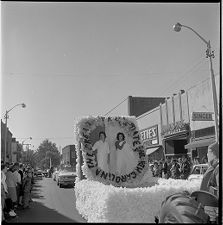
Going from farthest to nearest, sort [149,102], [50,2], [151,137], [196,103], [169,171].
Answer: [149,102] → [151,137] → [196,103] → [169,171] → [50,2]

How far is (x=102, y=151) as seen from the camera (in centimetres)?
1049

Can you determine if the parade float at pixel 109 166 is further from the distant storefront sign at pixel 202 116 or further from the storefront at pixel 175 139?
the storefront at pixel 175 139

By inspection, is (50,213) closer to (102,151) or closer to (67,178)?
(102,151)

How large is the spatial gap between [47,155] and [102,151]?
3221 inches

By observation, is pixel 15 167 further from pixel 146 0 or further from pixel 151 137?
pixel 151 137

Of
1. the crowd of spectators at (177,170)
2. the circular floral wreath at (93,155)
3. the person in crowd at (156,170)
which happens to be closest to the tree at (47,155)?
the person in crowd at (156,170)

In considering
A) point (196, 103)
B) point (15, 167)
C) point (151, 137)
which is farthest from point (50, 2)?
point (151, 137)

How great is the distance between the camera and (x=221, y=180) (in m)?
3.64

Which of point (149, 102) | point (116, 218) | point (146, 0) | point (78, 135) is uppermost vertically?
point (149, 102)

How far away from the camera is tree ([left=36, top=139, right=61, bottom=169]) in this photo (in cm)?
8938

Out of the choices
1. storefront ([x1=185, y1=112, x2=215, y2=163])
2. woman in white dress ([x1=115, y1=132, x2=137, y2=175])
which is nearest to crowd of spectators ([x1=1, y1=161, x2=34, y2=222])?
woman in white dress ([x1=115, y1=132, x2=137, y2=175])

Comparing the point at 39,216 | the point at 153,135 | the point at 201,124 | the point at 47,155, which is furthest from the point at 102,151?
the point at 47,155

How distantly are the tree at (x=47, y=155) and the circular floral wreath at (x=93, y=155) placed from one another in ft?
254

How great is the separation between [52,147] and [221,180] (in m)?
94.1
